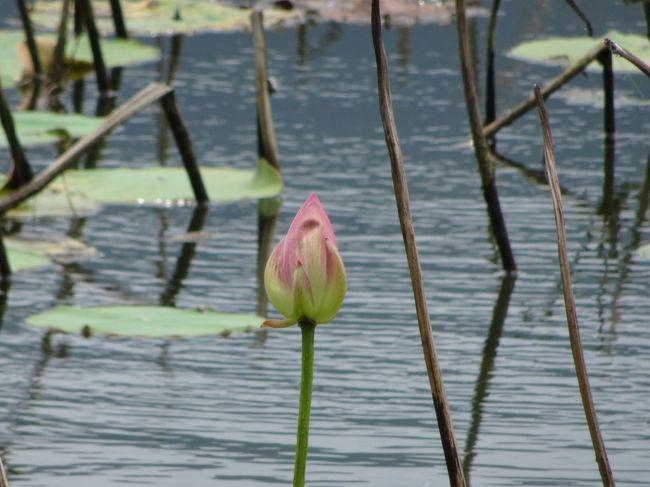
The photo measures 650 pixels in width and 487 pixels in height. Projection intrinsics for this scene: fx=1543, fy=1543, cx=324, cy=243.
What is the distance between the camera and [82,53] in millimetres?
8195

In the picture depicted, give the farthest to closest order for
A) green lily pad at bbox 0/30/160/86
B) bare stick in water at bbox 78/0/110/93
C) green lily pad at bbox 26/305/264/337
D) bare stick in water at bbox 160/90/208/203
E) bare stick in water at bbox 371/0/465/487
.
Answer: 1. green lily pad at bbox 0/30/160/86
2. bare stick in water at bbox 78/0/110/93
3. bare stick in water at bbox 160/90/208/203
4. green lily pad at bbox 26/305/264/337
5. bare stick in water at bbox 371/0/465/487

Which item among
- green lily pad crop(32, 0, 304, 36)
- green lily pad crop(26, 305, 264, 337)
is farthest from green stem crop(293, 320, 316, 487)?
green lily pad crop(32, 0, 304, 36)

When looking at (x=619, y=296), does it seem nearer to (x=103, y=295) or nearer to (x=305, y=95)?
(x=103, y=295)

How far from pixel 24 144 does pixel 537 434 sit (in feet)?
10.7

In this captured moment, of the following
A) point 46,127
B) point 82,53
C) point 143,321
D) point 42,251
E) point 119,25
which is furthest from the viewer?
point 119,25

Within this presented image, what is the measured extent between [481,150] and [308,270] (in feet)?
7.25

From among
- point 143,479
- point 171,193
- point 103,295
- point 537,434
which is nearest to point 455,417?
point 537,434

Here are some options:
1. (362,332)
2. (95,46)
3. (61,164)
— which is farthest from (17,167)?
(95,46)

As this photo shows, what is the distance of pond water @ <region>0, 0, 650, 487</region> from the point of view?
268cm

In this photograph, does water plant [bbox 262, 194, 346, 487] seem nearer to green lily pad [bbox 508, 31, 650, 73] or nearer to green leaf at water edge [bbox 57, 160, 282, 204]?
green leaf at water edge [bbox 57, 160, 282, 204]

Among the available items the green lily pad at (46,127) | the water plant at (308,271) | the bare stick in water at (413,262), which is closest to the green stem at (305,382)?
the water plant at (308,271)

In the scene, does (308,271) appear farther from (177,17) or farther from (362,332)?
(177,17)

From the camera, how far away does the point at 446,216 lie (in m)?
4.62

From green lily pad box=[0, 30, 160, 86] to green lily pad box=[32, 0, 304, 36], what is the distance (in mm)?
857
